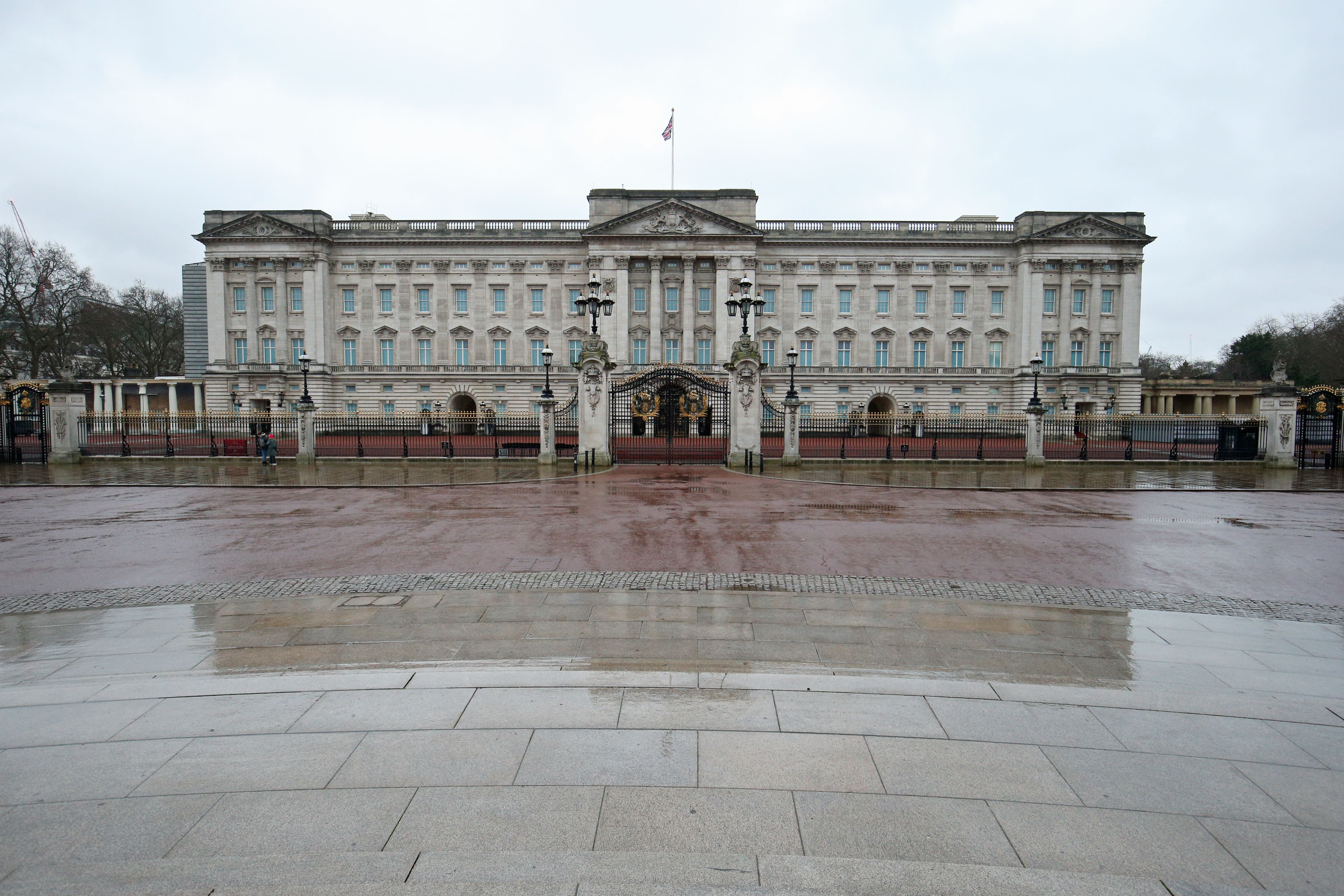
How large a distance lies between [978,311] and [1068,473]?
38.1 metres

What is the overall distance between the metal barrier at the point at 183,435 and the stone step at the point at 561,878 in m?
26.9

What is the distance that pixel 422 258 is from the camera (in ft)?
181

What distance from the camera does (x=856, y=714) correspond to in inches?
177

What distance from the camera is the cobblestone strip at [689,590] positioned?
23.8 ft

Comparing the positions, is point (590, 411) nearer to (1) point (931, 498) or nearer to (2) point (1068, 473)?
(1) point (931, 498)

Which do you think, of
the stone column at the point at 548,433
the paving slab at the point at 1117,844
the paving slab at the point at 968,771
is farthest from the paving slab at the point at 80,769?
the stone column at the point at 548,433

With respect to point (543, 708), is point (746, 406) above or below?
above

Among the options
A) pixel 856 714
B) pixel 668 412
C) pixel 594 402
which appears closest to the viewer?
pixel 856 714

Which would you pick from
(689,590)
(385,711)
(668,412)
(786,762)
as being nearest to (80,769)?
(385,711)

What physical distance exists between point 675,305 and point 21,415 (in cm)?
4026

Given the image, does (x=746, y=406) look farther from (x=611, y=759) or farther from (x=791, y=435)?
(x=611, y=759)

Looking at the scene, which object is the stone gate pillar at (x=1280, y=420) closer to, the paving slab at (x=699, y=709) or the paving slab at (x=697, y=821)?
the paving slab at (x=699, y=709)

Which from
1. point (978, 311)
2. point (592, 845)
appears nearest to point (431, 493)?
point (592, 845)

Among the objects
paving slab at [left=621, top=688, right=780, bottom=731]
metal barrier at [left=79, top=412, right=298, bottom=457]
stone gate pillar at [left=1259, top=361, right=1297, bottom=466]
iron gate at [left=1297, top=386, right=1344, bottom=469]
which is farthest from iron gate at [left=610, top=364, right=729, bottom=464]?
iron gate at [left=1297, top=386, right=1344, bottom=469]
